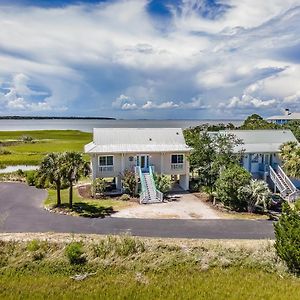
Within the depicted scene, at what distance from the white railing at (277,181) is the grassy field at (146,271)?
13.5 meters

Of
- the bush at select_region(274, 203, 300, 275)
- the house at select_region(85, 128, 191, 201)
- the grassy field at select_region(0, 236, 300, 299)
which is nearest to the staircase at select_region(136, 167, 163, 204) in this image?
the house at select_region(85, 128, 191, 201)

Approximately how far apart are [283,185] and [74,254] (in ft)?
71.9

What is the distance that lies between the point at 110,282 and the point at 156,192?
46.9ft

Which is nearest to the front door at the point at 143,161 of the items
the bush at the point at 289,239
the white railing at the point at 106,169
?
the white railing at the point at 106,169

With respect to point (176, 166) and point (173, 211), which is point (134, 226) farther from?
point (176, 166)

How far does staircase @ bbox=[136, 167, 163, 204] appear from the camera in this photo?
29.3 meters

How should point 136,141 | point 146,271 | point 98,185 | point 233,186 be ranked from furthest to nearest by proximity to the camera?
point 136,141 < point 98,185 < point 233,186 < point 146,271

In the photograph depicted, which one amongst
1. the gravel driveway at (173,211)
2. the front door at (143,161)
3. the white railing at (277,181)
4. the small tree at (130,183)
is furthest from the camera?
the front door at (143,161)

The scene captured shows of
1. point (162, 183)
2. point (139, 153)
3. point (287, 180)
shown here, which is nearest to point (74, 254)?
point (162, 183)

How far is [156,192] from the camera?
98.1 ft

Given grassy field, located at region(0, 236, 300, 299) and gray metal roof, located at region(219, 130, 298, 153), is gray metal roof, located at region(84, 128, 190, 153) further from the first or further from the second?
grassy field, located at region(0, 236, 300, 299)

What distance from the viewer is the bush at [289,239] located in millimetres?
15836

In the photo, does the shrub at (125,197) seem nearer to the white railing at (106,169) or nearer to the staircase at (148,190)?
the staircase at (148,190)

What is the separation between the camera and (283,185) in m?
31.9
